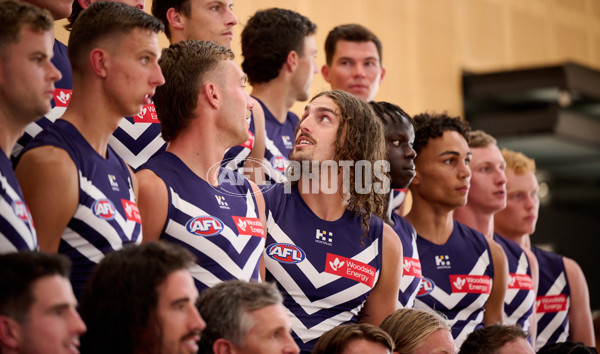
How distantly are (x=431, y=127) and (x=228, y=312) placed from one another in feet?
6.80

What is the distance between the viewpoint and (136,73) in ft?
8.15

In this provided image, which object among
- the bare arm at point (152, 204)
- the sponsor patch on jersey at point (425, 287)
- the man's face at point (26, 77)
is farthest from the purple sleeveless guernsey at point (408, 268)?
the man's face at point (26, 77)

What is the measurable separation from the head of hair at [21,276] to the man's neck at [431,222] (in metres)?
2.37

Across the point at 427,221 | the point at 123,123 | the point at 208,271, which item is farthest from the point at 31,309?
the point at 427,221

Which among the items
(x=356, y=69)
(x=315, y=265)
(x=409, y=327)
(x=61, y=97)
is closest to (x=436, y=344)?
(x=409, y=327)

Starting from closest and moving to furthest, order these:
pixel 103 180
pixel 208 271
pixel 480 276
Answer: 1. pixel 103 180
2. pixel 208 271
3. pixel 480 276

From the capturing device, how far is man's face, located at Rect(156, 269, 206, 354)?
196 centimetres

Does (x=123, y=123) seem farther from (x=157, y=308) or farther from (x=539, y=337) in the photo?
(x=539, y=337)

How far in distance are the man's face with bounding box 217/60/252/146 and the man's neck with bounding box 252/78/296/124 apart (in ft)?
3.65

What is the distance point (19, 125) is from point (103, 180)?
296 millimetres

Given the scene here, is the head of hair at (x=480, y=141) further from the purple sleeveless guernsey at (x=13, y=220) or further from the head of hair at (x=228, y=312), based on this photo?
the purple sleeveless guernsey at (x=13, y=220)

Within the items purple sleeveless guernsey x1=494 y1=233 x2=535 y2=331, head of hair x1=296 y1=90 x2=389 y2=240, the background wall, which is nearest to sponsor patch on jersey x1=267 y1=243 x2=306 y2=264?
head of hair x1=296 y1=90 x2=389 y2=240

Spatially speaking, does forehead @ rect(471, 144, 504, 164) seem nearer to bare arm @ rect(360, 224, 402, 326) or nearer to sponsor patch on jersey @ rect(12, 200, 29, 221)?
bare arm @ rect(360, 224, 402, 326)

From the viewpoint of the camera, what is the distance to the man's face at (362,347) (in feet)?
8.58
